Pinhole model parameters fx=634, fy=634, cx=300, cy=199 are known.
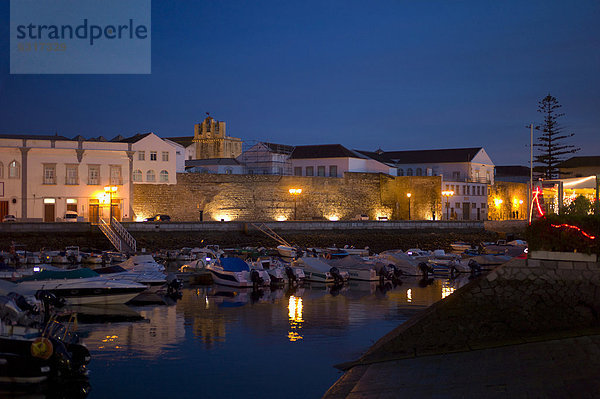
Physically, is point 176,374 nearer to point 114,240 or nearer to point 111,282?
point 111,282

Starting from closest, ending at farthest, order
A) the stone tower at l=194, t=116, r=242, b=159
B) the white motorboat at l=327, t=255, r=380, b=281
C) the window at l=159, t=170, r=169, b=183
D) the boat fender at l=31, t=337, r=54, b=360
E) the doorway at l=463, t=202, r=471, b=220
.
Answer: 1. the boat fender at l=31, t=337, r=54, b=360
2. the white motorboat at l=327, t=255, r=380, b=281
3. the window at l=159, t=170, r=169, b=183
4. the doorway at l=463, t=202, r=471, b=220
5. the stone tower at l=194, t=116, r=242, b=159

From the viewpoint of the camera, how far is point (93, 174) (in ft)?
138

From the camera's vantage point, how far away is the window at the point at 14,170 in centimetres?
3975

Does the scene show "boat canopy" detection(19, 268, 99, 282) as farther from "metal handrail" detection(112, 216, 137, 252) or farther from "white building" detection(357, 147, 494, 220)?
"white building" detection(357, 147, 494, 220)

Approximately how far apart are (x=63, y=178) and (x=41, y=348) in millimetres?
32824

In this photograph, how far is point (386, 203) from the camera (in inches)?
2135

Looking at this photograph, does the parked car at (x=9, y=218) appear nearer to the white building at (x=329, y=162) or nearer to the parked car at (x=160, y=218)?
the parked car at (x=160, y=218)

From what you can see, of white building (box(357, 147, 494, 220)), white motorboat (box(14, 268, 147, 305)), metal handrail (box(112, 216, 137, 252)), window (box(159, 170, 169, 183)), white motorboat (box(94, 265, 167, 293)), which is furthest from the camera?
white building (box(357, 147, 494, 220))

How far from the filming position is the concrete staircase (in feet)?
116

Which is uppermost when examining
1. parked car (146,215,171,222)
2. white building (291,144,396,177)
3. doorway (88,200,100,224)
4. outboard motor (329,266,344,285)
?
white building (291,144,396,177)

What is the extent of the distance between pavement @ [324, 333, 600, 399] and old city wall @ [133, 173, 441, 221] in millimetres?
36425

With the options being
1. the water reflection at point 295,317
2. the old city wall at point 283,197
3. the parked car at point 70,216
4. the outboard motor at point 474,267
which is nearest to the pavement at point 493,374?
the water reflection at point 295,317

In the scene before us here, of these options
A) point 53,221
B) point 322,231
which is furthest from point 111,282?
point 322,231

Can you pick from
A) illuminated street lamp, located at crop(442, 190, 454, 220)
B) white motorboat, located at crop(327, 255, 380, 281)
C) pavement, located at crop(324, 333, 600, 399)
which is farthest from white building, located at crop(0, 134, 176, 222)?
pavement, located at crop(324, 333, 600, 399)
